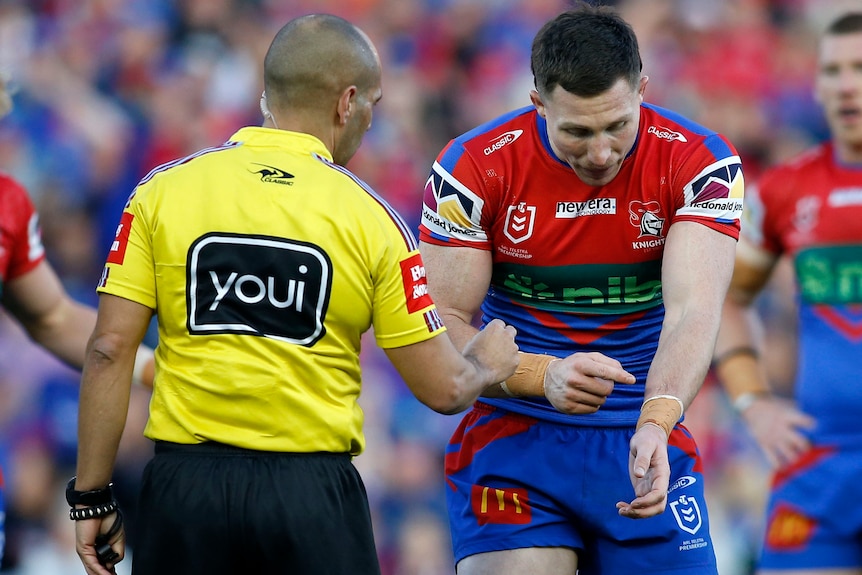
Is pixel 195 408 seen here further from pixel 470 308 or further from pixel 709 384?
pixel 709 384

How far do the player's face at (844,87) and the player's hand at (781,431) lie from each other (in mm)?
1214

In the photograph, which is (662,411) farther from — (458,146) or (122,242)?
(122,242)

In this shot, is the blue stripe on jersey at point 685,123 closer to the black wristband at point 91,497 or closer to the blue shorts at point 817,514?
the blue shorts at point 817,514

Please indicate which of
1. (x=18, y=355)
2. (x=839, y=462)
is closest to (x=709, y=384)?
(x=839, y=462)

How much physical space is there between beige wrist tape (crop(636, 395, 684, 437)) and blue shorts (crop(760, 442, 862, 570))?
6.17 feet

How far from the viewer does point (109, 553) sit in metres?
3.99

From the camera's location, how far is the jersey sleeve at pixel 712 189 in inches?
169

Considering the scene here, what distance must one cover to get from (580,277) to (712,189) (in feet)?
1.75

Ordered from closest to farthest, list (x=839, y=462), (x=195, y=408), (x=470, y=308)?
(x=195, y=408) < (x=470, y=308) < (x=839, y=462)

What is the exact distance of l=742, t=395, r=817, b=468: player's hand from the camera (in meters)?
5.86

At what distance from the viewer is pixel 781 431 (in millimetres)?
5914

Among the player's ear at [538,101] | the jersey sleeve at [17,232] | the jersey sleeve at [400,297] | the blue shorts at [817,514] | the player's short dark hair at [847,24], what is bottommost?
the blue shorts at [817,514]

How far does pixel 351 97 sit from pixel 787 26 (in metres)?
7.44

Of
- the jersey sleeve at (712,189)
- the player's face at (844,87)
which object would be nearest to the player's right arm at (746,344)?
the player's face at (844,87)
